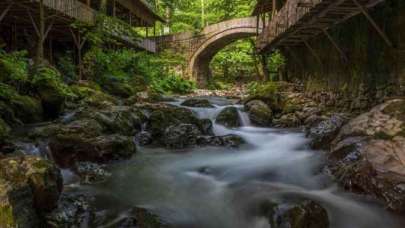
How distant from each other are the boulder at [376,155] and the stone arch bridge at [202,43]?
20228 mm

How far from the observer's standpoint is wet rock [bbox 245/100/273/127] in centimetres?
1371

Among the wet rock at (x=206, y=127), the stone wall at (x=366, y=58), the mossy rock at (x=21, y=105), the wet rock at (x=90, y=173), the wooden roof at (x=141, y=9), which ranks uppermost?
the wooden roof at (x=141, y=9)

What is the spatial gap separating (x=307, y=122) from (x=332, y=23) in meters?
3.08

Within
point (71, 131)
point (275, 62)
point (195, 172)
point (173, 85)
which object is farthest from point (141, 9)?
point (195, 172)

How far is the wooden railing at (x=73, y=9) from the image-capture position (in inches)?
549

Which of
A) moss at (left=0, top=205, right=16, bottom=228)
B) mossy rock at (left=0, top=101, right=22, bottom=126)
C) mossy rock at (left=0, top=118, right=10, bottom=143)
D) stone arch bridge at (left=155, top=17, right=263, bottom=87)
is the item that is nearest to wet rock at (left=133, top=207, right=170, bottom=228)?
moss at (left=0, top=205, right=16, bottom=228)

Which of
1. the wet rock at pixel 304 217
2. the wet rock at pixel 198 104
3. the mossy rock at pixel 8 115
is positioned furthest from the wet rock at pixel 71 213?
the wet rock at pixel 198 104

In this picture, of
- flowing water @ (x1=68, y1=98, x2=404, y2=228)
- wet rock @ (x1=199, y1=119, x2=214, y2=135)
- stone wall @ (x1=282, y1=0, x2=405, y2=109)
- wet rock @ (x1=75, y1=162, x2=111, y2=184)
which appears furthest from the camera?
wet rock @ (x1=199, y1=119, x2=214, y2=135)

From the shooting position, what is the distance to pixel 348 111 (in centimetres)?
1182

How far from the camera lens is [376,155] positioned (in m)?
6.59

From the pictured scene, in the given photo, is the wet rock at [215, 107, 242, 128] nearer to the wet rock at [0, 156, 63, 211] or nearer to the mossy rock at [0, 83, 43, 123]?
the mossy rock at [0, 83, 43, 123]

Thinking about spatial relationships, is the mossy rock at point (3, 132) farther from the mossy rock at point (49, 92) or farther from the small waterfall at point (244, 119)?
the small waterfall at point (244, 119)

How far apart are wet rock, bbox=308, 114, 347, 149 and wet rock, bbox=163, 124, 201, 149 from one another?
2.98m

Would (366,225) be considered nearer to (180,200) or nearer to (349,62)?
(180,200)
